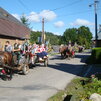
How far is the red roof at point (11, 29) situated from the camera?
28594 mm

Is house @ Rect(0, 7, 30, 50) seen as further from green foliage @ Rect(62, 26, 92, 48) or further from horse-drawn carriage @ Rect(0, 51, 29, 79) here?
green foliage @ Rect(62, 26, 92, 48)

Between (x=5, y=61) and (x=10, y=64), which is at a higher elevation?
(x=5, y=61)

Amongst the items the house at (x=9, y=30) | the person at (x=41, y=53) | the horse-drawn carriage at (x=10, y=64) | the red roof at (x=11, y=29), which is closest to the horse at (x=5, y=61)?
the horse-drawn carriage at (x=10, y=64)

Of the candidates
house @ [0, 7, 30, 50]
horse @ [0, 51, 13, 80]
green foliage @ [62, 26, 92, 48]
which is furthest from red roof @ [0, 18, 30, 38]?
green foliage @ [62, 26, 92, 48]

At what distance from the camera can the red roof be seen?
93.8 ft

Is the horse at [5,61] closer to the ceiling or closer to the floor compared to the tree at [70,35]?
closer to the floor

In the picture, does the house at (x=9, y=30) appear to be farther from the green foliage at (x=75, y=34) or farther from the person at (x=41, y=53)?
the green foliage at (x=75, y=34)

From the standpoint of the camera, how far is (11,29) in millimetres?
31172

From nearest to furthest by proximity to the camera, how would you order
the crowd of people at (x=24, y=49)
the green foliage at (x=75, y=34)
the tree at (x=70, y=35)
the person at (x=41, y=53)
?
1. the crowd of people at (x=24, y=49)
2. the person at (x=41, y=53)
3. the green foliage at (x=75, y=34)
4. the tree at (x=70, y=35)

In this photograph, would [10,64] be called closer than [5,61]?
No

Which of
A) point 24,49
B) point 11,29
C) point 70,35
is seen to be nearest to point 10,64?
point 24,49

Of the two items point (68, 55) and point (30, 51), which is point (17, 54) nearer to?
point (30, 51)

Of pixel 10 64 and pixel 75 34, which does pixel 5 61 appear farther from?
pixel 75 34

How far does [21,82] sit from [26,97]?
118 inches
